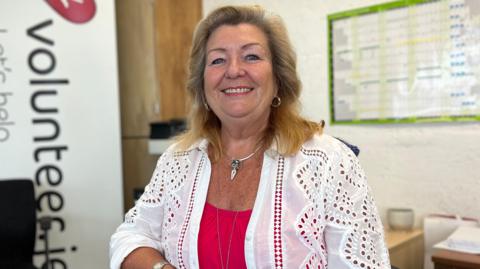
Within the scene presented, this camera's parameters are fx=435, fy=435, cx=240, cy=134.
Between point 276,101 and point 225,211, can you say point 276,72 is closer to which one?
point 276,101

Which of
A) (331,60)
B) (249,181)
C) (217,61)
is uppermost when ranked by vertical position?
(331,60)

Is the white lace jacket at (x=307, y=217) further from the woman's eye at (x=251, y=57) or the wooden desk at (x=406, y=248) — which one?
the wooden desk at (x=406, y=248)

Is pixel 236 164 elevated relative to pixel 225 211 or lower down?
elevated

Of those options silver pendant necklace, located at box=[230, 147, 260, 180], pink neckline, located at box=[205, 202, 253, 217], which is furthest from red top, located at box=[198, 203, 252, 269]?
silver pendant necklace, located at box=[230, 147, 260, 180]

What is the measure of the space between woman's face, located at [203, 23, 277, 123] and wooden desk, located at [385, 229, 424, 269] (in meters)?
1.05

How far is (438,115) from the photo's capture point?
2.12 meters

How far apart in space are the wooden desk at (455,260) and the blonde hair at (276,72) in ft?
2.61

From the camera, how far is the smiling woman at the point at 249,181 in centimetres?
119

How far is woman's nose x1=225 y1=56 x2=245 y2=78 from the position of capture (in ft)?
4.29

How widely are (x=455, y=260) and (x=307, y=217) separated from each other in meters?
0.81

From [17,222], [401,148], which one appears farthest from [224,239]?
[17,222]

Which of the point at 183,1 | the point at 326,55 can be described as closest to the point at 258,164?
the point at 326,55

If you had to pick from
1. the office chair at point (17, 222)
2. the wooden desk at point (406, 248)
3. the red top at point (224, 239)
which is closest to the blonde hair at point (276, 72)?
the red top at point (224, 239)

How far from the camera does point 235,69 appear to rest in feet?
4.29
